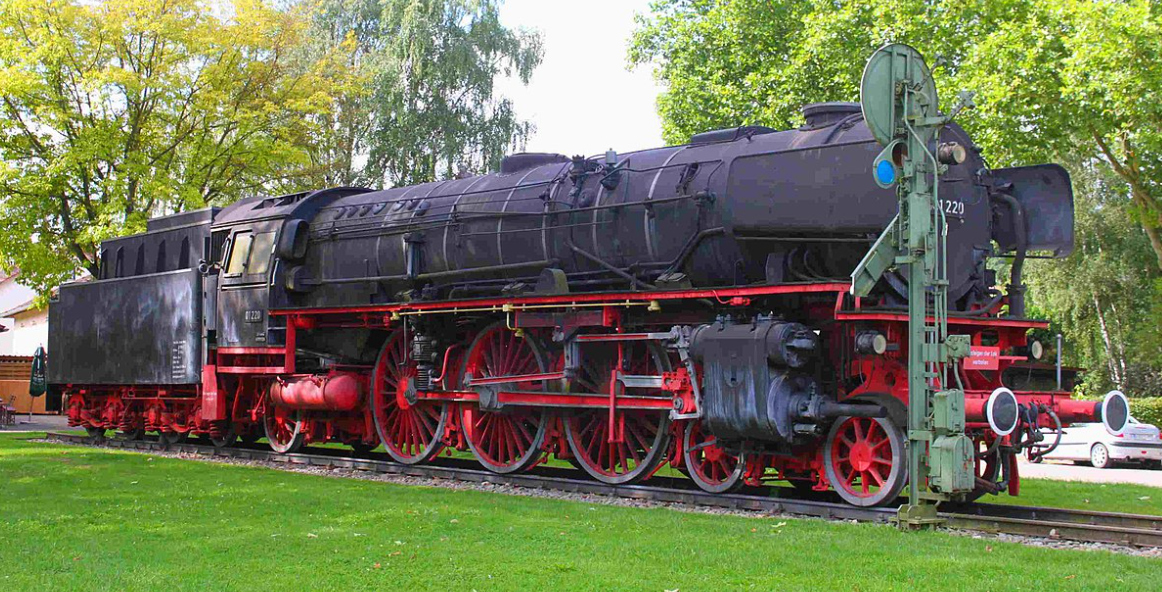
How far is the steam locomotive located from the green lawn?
1.56 meters

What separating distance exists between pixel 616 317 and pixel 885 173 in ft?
13.3

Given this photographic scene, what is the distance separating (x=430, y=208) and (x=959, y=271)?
7170 mm

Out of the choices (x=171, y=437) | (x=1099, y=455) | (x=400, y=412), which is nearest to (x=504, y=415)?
(x=400, y=412)

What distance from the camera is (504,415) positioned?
1402 centimetres

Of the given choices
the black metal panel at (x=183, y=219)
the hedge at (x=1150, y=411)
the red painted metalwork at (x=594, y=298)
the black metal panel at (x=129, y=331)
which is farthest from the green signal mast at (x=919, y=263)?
the hedge at (x=1150, y=411)

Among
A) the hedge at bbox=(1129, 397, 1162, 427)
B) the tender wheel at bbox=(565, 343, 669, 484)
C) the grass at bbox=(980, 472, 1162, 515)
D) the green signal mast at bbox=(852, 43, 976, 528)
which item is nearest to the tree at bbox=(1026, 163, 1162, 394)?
the hedge at bbox=(1129, 397, 1162, 427)

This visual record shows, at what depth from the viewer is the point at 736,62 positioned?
1080 inches

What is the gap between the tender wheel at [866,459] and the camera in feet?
33.2

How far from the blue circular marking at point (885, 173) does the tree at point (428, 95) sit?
28.5m

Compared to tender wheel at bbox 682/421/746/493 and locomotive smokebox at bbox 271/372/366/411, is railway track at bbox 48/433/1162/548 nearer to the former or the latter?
tender wheel at bbox 682/421/746/493

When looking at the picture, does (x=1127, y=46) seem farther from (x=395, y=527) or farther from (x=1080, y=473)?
(x=395, y=527)

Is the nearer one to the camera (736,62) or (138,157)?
(138,157)

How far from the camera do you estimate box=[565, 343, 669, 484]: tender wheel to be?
40.1ft

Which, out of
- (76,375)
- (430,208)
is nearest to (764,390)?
(430,208)
